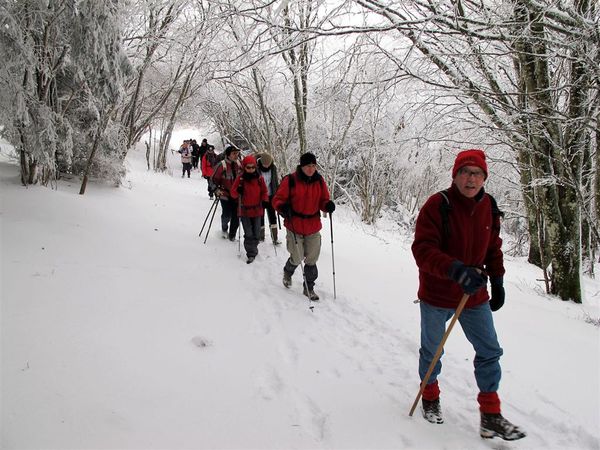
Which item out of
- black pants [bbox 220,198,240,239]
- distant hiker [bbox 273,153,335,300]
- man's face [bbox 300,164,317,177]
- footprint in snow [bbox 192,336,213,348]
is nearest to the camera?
footprint in snow [bbox 192,336,213,348]

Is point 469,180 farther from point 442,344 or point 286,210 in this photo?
point 286,210

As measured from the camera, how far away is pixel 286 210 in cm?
501

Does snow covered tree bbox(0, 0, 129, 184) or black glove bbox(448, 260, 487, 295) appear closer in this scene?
black glove bbox(448, 260, 487, 295)

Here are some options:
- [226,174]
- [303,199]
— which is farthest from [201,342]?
→ [226,174]

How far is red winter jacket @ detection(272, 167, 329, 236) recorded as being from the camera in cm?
498

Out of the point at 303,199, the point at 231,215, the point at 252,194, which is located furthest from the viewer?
the point at 231,215

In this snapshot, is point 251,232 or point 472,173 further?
point 251,232

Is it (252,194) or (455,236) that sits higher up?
(252,194)

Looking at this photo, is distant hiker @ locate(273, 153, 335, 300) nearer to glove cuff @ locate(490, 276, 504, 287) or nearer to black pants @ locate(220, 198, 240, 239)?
glove cuff @ locate(490, 276, 504, 287)

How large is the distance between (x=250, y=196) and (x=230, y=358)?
3.49m

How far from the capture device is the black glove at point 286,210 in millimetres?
4969

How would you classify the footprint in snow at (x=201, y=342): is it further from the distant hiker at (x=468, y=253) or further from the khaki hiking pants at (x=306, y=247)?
the distant hiker at (x=468, y=253)

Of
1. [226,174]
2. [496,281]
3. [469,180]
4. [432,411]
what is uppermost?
[226,174]

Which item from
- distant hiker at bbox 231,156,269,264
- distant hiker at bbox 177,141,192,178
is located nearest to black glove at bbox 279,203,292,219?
distant hiker at bbox 231,156,269,264
